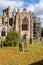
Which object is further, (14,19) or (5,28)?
(14,19)

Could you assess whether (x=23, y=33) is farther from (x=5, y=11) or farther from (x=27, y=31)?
(x=5, y=11)

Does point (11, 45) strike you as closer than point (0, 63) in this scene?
No

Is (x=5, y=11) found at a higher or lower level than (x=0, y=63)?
higher

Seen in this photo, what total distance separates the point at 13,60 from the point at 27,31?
65010mm

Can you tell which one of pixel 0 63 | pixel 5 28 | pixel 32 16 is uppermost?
pixel 32 16

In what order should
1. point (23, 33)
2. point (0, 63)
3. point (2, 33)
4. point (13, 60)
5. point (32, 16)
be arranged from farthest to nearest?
point (32, 16), point (23, 33), point (2, 33), point (13, 60), point (0, 63)

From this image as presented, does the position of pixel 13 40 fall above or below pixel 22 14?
below

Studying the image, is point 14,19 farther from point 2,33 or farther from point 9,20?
point 2,33

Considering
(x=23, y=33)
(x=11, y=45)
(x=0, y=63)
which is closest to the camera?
(x=0, y=63)

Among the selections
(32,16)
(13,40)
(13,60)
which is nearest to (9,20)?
(32,16)

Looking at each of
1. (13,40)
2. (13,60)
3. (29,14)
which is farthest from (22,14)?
(13,60)

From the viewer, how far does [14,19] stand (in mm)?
86562

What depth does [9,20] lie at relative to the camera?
297 feet

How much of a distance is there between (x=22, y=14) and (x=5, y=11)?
1141cm
